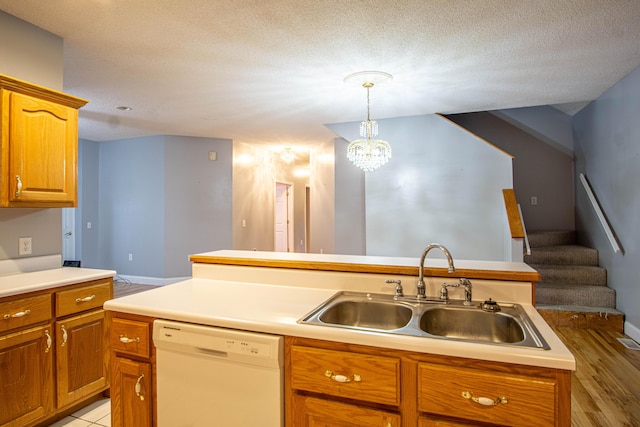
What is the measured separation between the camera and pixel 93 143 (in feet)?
20.2

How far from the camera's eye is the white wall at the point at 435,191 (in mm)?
4418

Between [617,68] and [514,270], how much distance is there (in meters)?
2.85

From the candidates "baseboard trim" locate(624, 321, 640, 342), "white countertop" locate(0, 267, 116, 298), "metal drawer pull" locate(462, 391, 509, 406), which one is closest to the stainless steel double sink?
"metal drawer pull" locate(462, 391, 509, 406)

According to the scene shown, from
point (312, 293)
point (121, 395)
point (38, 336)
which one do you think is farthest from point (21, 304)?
point (312, 293)

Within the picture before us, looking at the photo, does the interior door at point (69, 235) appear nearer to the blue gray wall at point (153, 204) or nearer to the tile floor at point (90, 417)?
the blue gray wall at point (153, 204)

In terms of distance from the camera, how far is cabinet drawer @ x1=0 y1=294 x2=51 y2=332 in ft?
5.79

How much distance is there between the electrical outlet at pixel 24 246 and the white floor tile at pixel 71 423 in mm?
1087

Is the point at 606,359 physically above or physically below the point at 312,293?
below

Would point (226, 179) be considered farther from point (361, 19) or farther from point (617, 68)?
point (617, 68)

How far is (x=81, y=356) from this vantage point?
7.07ft

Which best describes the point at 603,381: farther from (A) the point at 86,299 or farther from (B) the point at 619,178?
(A) the point at 86,299

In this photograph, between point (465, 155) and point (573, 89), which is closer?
point (573, 89)

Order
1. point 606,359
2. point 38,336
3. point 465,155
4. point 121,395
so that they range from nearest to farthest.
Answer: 1. point 121,395
2. point 38,336
3. point 606,359
4. point 465,155

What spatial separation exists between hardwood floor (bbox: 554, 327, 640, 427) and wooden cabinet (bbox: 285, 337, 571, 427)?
146cm
